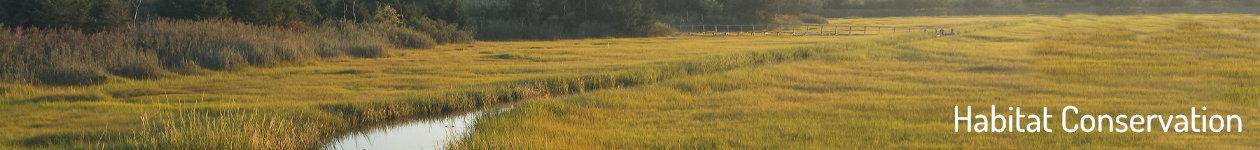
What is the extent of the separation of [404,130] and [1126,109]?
23.6 feet

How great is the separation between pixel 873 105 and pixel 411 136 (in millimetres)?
4756

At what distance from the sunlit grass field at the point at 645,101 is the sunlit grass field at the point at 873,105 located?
3 centimetres

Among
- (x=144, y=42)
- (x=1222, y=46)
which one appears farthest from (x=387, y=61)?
(x=1222, y=46)

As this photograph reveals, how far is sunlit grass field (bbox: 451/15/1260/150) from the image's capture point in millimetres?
8156

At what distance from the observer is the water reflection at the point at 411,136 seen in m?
8.89

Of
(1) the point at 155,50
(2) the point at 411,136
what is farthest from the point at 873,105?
(1) the point at 155,50

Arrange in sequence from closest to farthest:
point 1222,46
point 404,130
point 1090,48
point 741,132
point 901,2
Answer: point 741,132 → point 404,130 → point 1090,48 → point 1222,46 → point 901,2

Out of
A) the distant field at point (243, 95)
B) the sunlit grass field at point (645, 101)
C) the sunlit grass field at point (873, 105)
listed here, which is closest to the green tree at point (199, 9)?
the distant field at point (243, 95)

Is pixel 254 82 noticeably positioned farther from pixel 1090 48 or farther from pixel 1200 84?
pixel 1090 48

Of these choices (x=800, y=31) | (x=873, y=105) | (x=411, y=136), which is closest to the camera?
(x=411, y=136)

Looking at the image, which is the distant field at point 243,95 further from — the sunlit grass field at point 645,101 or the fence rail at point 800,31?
the fence rail at point 800,31

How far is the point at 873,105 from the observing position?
1088cm

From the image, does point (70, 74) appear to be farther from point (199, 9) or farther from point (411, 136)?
point (199, 9)

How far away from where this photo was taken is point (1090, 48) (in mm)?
24938
